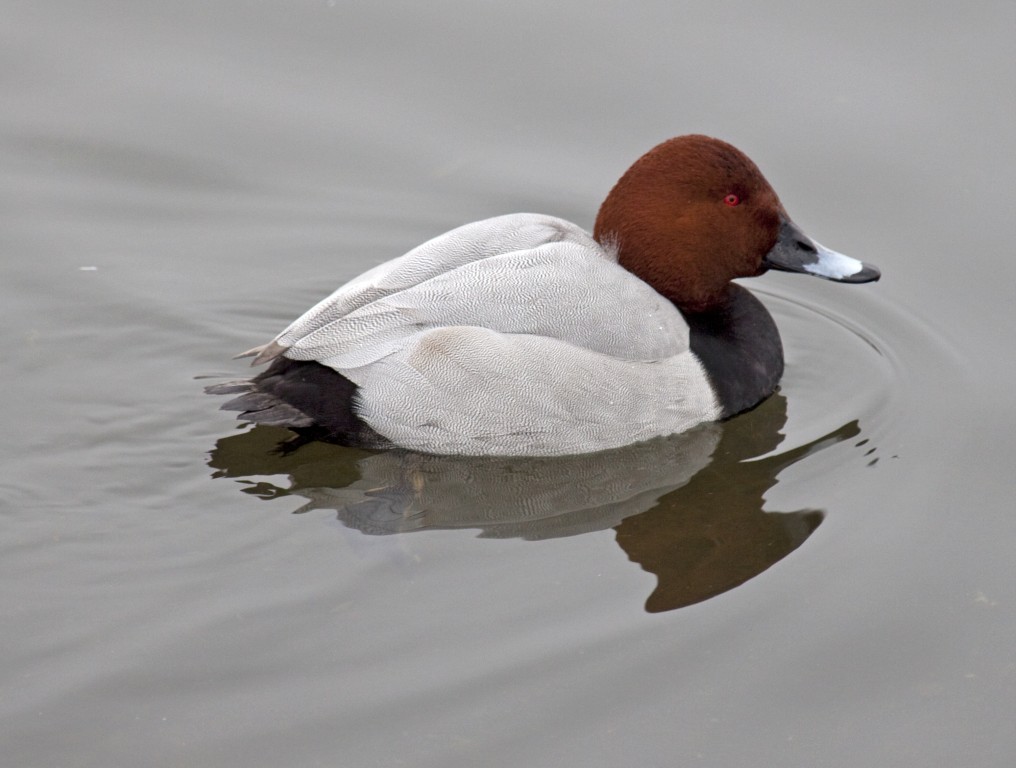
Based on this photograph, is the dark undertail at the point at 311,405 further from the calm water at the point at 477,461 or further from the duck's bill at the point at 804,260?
the duck's bill at the point at 804,260

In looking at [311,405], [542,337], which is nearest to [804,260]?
[542,337]

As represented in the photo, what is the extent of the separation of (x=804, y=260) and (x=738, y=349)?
47cm

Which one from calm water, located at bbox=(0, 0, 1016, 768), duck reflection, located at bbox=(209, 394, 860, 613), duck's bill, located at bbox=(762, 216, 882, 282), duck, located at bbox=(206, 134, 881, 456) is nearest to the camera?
calm water, located at bbox=(0, 0, 1016, 768)

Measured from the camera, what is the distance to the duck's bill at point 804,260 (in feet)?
19.1

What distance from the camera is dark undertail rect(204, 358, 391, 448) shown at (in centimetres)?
519

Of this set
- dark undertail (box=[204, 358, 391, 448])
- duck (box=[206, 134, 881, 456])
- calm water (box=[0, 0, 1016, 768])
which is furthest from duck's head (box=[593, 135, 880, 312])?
dark undertail (box=[204, 358, 391, 448])

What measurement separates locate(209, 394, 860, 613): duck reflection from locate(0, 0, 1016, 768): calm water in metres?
0.02

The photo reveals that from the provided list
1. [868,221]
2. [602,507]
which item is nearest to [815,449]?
[602,507]

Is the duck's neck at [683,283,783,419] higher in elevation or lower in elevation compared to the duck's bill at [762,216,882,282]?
lower

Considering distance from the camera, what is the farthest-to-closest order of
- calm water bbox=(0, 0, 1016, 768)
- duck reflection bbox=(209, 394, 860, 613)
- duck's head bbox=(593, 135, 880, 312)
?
duck's head bbox=(593, 135, 880, 312), duck reflection bbox=(209, 394, 860, 613), calm water bbox=(0, 0, 1016, 768)

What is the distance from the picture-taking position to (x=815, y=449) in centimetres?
559

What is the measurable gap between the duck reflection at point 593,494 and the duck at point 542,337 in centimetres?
9

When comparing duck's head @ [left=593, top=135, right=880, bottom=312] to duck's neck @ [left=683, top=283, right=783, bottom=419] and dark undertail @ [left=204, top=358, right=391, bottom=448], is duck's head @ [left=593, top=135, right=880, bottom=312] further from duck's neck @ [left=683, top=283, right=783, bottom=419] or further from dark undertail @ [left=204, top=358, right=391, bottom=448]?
dark undertail @ [left=204, top=358, right=391, bottom=448]

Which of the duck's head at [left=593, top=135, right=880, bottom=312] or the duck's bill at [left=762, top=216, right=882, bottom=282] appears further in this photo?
the duck's bill at [left=762, top=216, right=882, bottom=282]
